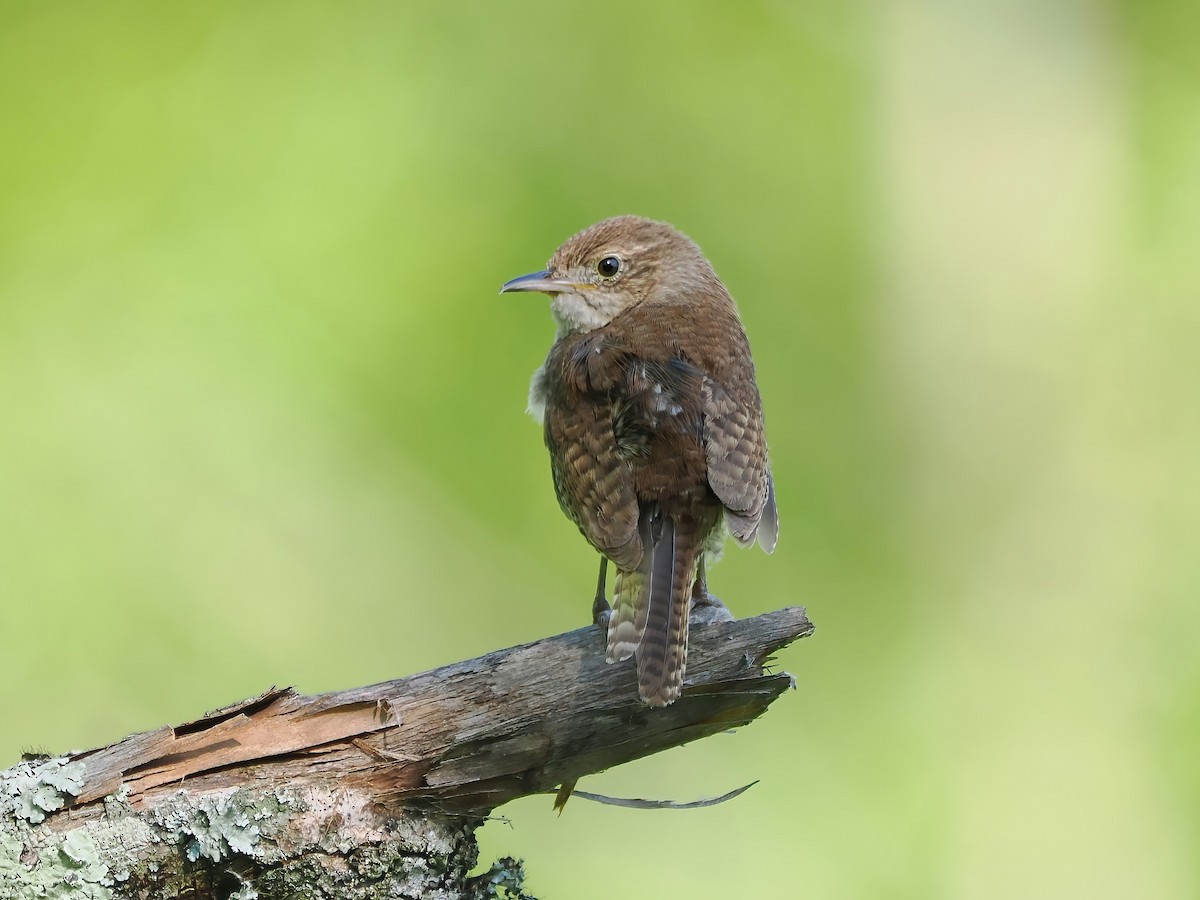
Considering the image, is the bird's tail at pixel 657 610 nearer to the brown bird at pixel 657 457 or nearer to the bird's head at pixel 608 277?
the brown bird at pixel 657 457

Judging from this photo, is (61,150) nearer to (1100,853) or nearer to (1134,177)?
(1134,177)

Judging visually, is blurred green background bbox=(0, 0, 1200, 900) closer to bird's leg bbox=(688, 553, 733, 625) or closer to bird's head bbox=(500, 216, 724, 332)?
bird's head bbox=(500, 216, 724, 332)

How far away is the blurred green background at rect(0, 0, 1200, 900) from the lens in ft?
19.9

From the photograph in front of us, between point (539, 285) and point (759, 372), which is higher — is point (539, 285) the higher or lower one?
the lower one

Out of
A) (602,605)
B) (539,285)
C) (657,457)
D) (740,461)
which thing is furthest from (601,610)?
(539,285)

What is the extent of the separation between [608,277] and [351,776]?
2.22 m

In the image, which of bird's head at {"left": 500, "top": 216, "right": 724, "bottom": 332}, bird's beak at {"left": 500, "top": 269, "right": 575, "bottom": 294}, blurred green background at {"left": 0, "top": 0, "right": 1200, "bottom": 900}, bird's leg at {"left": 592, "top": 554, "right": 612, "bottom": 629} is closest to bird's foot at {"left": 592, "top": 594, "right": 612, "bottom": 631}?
bird's leg at {"left": 592, "top": 554, "right": 612, "bottom": 629}

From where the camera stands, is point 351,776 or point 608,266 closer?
point 351,776

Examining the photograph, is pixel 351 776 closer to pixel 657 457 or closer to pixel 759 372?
pixel 657 457

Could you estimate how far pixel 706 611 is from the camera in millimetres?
3791

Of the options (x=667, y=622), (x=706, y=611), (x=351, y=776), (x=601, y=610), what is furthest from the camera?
(x=601, y=610)

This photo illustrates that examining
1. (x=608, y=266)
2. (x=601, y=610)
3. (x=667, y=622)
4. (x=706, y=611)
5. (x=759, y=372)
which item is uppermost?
(x=759, y=372)

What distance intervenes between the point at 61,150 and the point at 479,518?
2818mm

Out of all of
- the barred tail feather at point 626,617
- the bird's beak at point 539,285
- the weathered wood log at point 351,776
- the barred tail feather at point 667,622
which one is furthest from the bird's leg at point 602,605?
the bird's beak at point 539,285
